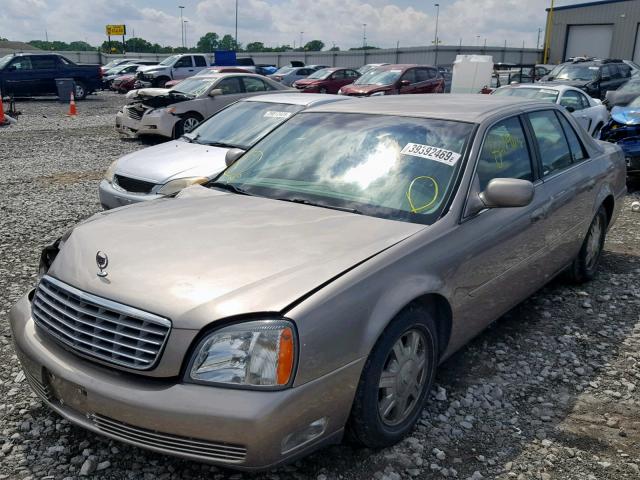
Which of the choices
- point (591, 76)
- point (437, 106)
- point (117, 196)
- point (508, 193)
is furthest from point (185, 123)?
point (591, 76)

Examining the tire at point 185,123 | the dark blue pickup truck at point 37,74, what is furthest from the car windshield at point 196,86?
the dark blue pickup truck at point 37,74

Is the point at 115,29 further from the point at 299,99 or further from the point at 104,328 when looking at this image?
the point at 104,328

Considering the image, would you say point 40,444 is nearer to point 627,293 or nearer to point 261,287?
point 261,287

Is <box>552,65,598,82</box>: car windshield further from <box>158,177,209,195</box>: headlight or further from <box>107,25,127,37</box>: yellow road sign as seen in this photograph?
<box>107,25,127,37</box>: yellow road sign

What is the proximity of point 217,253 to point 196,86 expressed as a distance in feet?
37.7

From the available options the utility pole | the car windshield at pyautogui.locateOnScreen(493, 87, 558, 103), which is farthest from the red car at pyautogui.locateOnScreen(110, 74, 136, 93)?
the utility pole

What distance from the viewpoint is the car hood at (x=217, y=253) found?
2.44 metres

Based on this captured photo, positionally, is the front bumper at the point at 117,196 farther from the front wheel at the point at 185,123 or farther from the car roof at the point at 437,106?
the front wheel at the point at 185,123

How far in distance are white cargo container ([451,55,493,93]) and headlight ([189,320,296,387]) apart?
22.0m

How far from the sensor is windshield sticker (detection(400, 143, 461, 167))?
11.4ft

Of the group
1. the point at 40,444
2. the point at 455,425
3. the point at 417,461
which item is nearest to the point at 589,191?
the point at 455,425

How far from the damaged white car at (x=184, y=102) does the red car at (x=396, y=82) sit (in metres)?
5.63

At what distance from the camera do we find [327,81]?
25.3m

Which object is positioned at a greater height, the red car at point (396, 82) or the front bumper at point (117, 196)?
the red car at point (396, 82)
